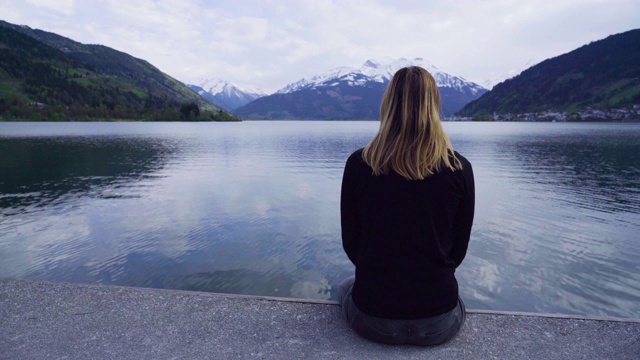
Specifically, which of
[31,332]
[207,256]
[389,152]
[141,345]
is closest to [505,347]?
[389,152]

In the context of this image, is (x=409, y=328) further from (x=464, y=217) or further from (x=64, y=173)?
(x=64, y=173)

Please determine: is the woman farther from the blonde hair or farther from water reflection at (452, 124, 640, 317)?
water reflection at (452, 124, 640, 317)

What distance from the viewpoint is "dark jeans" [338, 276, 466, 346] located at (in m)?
4.31

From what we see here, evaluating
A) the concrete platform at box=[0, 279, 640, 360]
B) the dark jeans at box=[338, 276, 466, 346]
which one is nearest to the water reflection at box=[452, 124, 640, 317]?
the concrete platform at box=[0, 279, 640, 360]

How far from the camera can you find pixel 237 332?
5.35 m

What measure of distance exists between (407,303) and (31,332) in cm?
527

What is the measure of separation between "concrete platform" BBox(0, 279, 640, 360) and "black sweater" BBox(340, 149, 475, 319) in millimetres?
1046

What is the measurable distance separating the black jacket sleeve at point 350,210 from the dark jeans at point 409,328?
78 cm

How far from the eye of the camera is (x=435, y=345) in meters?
4.79

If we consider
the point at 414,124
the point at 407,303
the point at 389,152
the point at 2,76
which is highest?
the point at 2,76

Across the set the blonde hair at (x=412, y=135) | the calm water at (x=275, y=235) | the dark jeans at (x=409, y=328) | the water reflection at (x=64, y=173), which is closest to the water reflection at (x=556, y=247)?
the calm water at (x=275, y=235)

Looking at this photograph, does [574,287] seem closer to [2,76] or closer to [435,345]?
[435,345]

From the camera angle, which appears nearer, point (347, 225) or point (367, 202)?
point (367, 202)

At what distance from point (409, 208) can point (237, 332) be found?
126 inches
